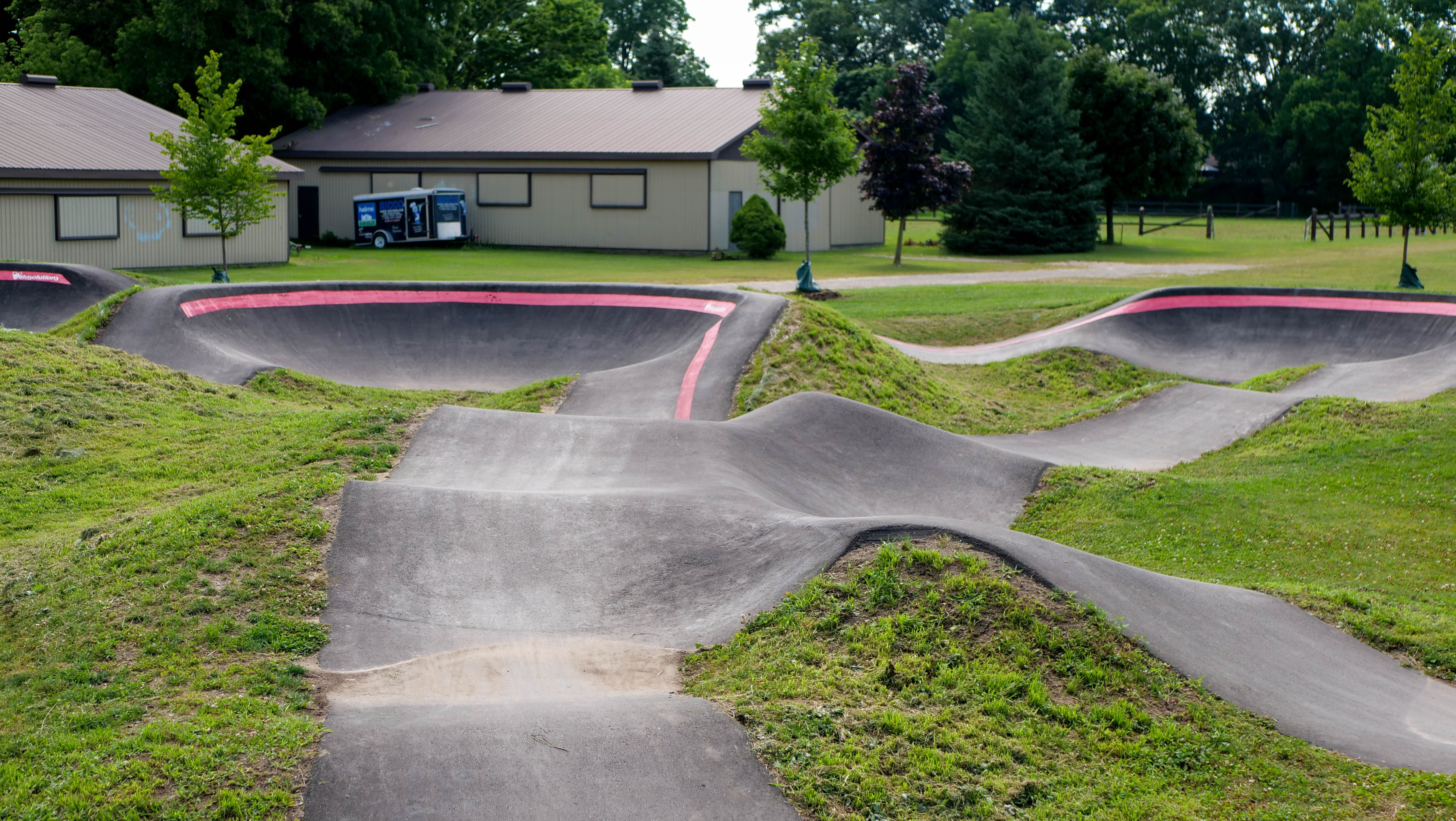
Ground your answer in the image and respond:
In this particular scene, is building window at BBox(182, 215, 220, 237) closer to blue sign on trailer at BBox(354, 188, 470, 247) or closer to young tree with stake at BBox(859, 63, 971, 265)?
blue sign on trailer at BBox(354, 188, 470, 247)

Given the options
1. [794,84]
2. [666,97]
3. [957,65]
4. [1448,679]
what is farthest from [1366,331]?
[957,65]

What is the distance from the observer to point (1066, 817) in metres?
5.30

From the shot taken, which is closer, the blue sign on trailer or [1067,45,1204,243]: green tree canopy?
the blue sign on trailer

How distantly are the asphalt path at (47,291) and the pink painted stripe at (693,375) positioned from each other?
11.6 m

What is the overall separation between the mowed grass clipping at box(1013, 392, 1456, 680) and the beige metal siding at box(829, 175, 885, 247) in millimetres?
Result: 27782

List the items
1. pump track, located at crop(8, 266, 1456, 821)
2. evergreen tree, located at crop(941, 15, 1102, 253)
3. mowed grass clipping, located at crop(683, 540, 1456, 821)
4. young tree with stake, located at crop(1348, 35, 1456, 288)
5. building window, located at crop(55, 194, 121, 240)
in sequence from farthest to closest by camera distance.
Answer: evergreen tree, located at crop(941, 15, 1102, 253), building window, located at crop(55, 194, 121, 240), young tree with stake, located at crop(1348, 35, 1456, 288), pump track, located at crop(8, 266, 1456, 821), mowed grass clipping, located at crop(683, 540, 1456, 821)

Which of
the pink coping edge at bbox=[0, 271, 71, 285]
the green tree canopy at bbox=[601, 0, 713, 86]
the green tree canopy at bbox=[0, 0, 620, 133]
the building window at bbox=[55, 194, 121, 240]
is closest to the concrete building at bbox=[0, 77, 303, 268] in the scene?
the building window at bbox=[55, 194, 121, 240]

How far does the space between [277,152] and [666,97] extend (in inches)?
562

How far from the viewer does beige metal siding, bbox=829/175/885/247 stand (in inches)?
1638

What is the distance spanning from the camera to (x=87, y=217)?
98.0 feet

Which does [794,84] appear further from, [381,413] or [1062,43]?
[1062,43]

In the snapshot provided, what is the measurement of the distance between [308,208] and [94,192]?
43.7 ft

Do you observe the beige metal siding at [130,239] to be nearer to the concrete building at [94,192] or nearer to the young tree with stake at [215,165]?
the concrete building at [94,192]

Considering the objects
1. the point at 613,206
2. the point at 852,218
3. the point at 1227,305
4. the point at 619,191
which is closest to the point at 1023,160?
the point at 852,218
